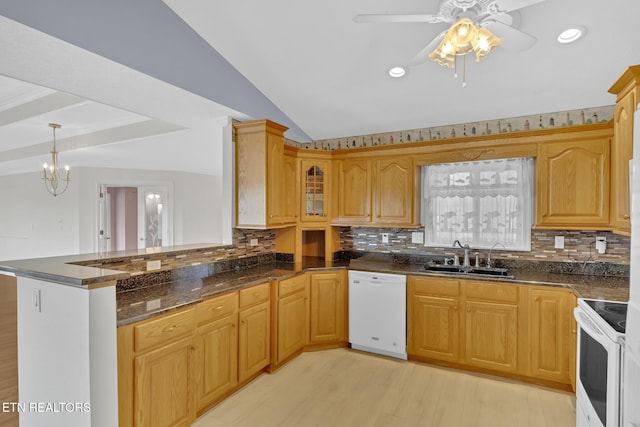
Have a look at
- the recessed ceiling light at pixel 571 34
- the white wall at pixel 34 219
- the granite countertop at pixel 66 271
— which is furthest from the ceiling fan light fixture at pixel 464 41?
the white wall at pixel 34 219

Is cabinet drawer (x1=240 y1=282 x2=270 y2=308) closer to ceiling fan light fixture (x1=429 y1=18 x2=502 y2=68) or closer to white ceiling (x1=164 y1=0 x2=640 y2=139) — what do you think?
white ceiling (x1=164 y1=0 x2=640 y2=139)

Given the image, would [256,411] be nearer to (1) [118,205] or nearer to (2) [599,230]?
(2) [599,230]

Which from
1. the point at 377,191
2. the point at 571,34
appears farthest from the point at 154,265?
the point at 571,34

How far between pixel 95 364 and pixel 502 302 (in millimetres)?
2904

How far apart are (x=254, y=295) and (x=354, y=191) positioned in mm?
1675

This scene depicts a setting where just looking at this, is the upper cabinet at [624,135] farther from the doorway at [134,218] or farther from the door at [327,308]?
the doorway at [134,218]

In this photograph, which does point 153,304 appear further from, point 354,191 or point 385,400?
point 354,191

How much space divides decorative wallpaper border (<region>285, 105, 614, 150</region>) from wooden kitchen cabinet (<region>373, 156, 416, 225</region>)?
0.36 metres

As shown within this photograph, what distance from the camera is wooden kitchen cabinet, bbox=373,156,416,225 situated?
3.48 meters

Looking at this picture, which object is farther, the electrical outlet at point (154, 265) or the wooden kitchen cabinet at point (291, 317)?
the wooden kitchen cabinet at point (291, 317)

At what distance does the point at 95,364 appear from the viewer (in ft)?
5.24

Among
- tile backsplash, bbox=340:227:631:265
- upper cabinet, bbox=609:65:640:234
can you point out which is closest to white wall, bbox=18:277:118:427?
tile backsplash, bbox=340:227:631:265

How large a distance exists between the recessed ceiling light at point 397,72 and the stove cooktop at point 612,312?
2.15 meters

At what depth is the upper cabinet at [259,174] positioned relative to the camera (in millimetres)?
3158
